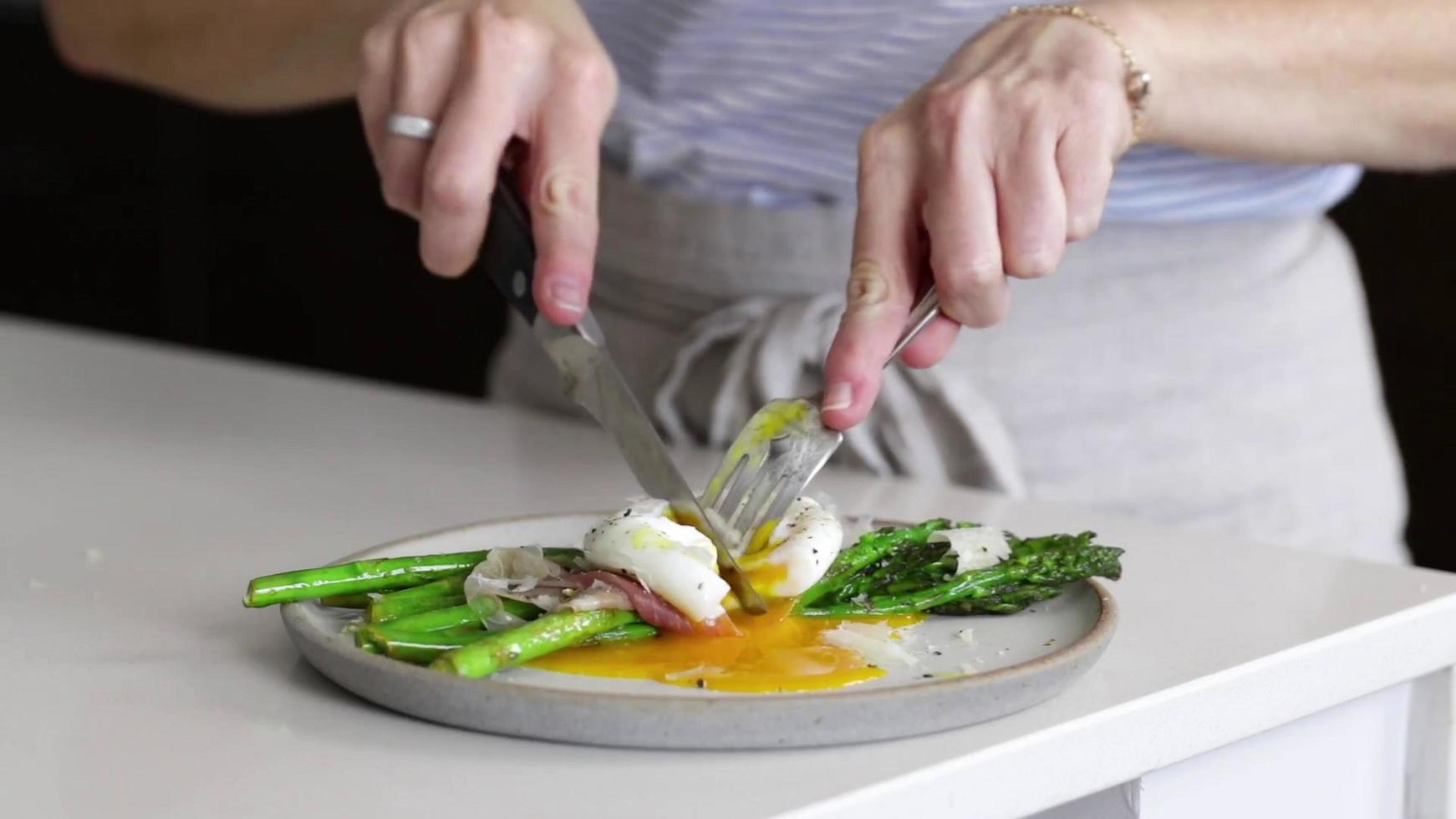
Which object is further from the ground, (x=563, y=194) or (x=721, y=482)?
(x=563, y=194)

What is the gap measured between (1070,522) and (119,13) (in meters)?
1.40

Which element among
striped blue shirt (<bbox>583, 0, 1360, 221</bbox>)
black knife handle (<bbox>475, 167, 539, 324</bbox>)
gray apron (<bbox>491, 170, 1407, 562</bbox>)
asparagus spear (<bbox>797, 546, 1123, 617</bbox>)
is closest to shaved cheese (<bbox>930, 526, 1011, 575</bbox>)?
asparagus spear (<bbox>797, 546, 1123, 617</bbox>)

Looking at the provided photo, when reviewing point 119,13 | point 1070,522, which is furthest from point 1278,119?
point 119,13

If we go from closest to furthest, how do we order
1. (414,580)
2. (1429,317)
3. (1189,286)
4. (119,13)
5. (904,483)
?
(414,580), (904,483), (1189,286), (119,13), (1429,317)

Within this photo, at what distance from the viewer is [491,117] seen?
101 centimetres

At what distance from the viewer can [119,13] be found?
77.7 inches

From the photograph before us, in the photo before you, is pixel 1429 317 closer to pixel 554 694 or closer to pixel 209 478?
pixel 209 478

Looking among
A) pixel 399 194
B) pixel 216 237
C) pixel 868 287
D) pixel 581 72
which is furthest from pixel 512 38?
pixel 216 237

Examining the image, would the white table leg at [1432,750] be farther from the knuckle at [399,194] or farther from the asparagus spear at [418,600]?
the knuckle at [399,194]

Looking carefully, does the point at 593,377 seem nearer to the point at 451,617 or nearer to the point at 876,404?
the point at 451,617

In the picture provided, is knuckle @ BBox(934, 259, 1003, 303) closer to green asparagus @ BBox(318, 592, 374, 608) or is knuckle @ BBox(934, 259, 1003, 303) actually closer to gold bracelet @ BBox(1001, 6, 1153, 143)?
gold bracelet @ BBox(1001, 6, 1153, 143)

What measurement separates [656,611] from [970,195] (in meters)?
0.34

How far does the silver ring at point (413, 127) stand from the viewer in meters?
1.08

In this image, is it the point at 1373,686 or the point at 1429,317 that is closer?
the point at 1373,686
